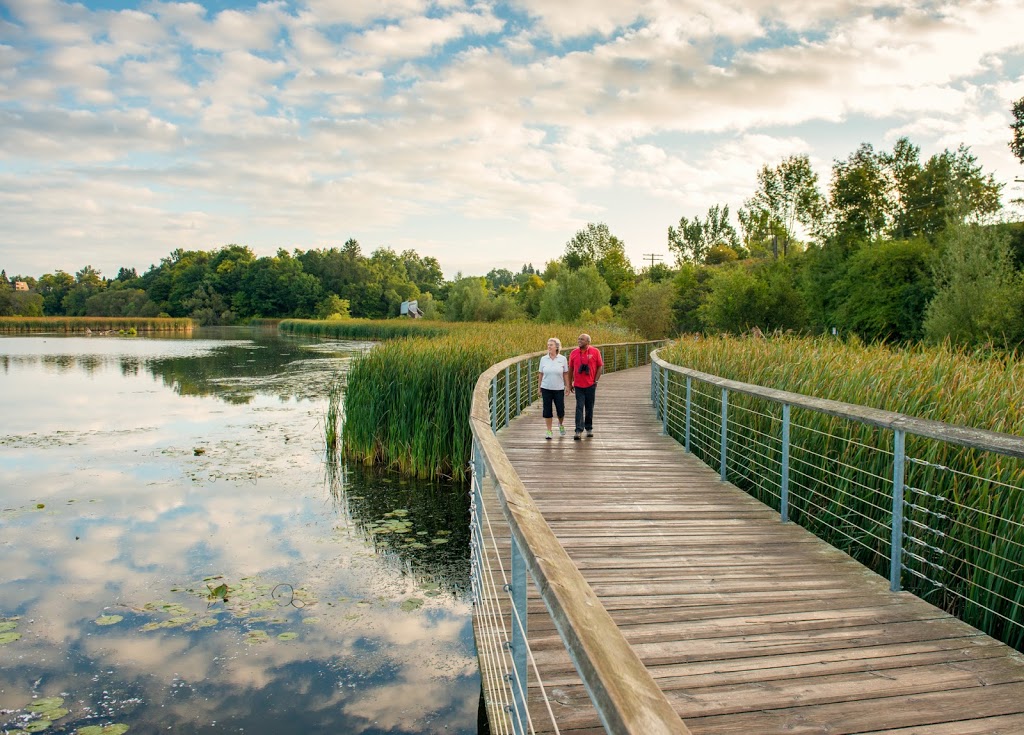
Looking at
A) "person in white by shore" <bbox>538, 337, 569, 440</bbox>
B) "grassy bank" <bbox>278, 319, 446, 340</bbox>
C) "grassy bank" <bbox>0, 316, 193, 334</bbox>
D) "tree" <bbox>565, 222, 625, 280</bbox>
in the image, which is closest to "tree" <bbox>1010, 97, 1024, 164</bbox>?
"grassy bank" <bbox>278, 319, 446, 340</bbox>

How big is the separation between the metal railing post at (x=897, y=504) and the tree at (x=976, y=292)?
87.2ft

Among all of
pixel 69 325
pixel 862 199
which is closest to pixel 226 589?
pixel 862 199

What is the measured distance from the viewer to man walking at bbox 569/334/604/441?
8.70 metres

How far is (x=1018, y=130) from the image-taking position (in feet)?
103

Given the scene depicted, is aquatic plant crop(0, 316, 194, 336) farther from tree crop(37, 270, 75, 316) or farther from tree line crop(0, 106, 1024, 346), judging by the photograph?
tree crop(37, 270, 75, 316)

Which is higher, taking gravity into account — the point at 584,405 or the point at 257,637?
the point at 584,405

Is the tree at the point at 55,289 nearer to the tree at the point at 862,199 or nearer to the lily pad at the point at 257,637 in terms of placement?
the tree at the point at 862,199

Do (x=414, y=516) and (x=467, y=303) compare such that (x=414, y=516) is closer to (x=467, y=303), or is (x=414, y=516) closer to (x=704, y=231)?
(x=467, y=303)

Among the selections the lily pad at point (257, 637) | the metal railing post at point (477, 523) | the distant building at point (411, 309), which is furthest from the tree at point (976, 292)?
the distant building at point (411, 309)

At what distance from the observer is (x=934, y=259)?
34.5 m

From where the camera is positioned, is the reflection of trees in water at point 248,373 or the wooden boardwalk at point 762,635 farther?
the reflection of trees in water at point 248,373

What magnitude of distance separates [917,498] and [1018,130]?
35.1 meters

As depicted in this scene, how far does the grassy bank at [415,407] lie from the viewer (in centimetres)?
1146

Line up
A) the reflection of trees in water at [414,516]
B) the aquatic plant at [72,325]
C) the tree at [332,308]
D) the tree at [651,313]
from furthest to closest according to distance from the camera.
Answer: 1. the tree at [332,308]
2. the aquatic plant at [72,325]
3. the tree at [651,313]
4. the reflection of trees in water at [414,516]
